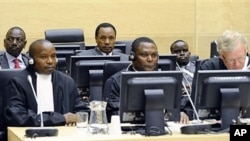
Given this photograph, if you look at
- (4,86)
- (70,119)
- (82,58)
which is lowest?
(70,119)

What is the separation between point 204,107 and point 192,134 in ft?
0.88

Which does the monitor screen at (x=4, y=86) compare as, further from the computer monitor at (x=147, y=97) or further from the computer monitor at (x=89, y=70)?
the computer monitor at (x=147, y=97)

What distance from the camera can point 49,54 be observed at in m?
5.38

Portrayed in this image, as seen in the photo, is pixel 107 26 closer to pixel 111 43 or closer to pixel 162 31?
pixel 111 43

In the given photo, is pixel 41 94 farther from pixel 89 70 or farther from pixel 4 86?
pixel 89 70

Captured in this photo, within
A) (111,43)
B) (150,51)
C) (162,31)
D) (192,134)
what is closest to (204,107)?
(192,134)

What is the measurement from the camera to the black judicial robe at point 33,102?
5082mm

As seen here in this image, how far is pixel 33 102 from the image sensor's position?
5.30 m

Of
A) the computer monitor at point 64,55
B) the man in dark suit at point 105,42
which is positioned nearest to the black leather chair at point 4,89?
the computer monitor at point 64,55

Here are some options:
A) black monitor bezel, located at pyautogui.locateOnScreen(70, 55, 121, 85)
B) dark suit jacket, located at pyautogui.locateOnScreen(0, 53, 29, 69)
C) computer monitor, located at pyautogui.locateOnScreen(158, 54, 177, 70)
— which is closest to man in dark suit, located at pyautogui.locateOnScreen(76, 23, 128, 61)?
dark suit jacket, located at pyautogui.locateOnScreen(0, 53, 29, 69)

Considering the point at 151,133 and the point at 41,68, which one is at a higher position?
the point at 41,68

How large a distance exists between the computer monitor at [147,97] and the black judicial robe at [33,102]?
748 mm

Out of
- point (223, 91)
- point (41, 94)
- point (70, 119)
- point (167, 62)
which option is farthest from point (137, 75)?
point (167, 62)

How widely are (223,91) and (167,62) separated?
1.52 m
